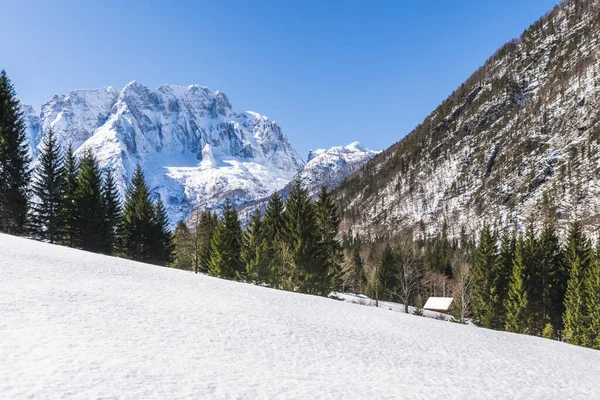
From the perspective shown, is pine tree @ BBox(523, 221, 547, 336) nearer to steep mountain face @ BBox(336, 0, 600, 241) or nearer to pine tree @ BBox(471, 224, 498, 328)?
pine tree @ BBox(471, 224, 498, 328)

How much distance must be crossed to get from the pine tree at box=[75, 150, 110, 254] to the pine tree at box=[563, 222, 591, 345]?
174ft

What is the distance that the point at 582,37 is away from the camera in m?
190

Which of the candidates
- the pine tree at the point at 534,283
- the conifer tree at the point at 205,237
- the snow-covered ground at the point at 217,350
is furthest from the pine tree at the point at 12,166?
the pine tree at the point at 534,283

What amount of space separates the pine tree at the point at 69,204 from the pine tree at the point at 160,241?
34.2 feet

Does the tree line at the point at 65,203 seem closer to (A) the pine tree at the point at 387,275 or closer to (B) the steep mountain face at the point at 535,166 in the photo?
(A) the pine tree at the point at 387,275

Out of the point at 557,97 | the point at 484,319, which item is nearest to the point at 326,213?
the point at 484,319

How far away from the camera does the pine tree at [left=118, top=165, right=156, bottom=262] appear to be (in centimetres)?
4597

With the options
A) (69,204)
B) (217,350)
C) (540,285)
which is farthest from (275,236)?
(540,285)

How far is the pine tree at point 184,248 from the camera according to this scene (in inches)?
2015

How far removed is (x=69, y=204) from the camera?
3766 cm

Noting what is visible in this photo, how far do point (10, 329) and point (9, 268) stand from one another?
900 cm

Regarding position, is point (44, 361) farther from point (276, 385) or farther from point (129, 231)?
point (129, 231)

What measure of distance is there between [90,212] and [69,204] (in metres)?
2.24

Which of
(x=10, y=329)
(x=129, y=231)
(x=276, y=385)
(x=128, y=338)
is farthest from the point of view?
(x=129, y=231)
